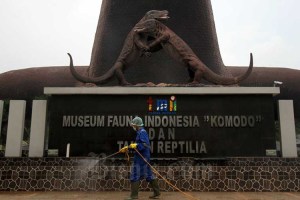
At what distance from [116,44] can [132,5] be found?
1589mm

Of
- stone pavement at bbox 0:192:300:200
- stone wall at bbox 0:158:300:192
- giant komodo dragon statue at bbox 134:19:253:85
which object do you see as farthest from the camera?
giant komodo dragon statue at bbox 134:19:253:85

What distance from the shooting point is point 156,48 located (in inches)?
379

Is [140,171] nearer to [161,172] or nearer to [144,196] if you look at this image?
[144,196]

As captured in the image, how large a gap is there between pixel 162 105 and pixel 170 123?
51 cm

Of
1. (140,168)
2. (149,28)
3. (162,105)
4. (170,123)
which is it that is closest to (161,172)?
(140,168)

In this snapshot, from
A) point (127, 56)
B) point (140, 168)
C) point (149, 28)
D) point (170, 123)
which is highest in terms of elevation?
point (149, 28)

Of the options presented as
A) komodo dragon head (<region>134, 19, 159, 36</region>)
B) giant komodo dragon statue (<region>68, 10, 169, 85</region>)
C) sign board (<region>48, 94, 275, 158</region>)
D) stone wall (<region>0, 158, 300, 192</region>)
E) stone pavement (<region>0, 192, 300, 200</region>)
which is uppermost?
komodo dragon head (<region>134, 19, 159, 36</region>)

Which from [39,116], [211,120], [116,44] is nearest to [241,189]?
[211,120]

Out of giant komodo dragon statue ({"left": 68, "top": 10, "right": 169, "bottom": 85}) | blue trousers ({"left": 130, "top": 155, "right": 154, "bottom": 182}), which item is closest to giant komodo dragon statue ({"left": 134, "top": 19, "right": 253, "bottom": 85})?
giant komodo dragon statue ({"left": 68, "top": 10, "right": 169, "bottom": 85})

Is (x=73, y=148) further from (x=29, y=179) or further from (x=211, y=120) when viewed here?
(x=211, y=120)

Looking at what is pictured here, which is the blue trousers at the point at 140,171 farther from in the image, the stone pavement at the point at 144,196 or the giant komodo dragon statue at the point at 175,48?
the giant komodo dragon statue at the point at 175,48

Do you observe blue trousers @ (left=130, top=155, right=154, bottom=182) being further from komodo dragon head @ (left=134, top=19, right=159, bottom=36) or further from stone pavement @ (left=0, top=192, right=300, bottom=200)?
komodo dragon head @ (left=134, top=19, right=159, bottom=36)

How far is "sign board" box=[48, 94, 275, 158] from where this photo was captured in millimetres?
8531

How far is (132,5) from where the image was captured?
12609 mm
